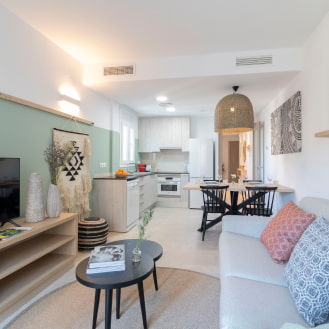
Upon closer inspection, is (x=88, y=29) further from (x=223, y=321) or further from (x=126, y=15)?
(x=223, y=321)

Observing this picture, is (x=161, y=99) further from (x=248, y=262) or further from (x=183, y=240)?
(x=248, y=262)

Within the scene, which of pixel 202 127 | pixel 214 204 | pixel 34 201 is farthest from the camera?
pixel 202 127

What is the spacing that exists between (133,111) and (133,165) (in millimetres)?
1319

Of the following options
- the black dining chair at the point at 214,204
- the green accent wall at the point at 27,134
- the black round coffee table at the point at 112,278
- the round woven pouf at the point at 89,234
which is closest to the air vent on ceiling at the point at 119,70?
the green accent wall at the point at 27,134

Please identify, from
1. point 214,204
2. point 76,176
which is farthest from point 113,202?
point 214,204

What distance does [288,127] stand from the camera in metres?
3.46

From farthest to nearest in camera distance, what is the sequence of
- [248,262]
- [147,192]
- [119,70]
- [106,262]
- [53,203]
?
[147,192] < [119,70] < [53,203] < [248,262] < [106,262]

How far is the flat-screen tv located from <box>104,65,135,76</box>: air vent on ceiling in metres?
1.96

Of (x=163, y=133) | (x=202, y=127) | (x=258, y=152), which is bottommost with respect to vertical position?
(x=258, y=152)

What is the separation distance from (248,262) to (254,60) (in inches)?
99.6

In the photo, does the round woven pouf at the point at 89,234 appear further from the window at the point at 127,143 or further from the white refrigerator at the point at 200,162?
the white refrigerator at the point at 200,162

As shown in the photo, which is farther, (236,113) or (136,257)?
(236,113)

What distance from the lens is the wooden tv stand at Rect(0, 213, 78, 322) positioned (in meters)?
1.84

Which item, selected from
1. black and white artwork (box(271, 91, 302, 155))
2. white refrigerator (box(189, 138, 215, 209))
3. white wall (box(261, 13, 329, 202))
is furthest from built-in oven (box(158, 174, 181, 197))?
A: white wall (box(261, 13, 329, 202))
